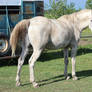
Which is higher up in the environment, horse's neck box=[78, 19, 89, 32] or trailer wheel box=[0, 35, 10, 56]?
horse's neck box=[78, 19, 89, 32]

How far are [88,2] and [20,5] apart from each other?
54.9 meters

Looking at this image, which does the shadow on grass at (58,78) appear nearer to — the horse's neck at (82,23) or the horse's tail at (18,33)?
the horse's tail at (18,33)

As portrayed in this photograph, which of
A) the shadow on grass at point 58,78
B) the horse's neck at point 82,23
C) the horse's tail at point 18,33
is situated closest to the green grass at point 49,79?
the shadow on grass at point 58,78

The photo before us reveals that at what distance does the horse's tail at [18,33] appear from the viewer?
5359mm

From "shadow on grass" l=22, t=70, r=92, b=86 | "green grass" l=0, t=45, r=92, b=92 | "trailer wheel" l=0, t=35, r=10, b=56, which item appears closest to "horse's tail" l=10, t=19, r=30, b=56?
"green grass" l=0, t=45, r=92, b=92

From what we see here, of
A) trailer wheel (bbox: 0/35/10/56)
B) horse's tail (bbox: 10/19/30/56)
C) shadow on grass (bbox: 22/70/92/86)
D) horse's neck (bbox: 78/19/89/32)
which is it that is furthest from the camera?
trailer wheel (bbox: 0/35/10/56)

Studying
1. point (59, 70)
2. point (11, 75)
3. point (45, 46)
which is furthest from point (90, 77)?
point (11, 75)

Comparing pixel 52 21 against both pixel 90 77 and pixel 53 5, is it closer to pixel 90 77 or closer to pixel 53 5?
pixel 90 77

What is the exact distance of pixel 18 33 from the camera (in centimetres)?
543

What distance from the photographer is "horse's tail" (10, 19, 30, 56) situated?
5.36m

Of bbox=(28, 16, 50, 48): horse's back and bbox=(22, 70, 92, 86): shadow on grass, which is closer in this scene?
bbox=(28, 16, 50, 48): horse's back

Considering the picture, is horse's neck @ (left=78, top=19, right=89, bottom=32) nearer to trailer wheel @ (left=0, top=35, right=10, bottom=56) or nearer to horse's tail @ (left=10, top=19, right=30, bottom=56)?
horse's tail @ (left=10, top=19, right=30, bottom=56)

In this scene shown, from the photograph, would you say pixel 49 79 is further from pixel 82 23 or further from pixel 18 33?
pixel 82 23

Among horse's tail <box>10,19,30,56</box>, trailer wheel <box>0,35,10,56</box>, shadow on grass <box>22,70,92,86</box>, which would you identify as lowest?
shadow on grass <box>22,70,92,86</box>
